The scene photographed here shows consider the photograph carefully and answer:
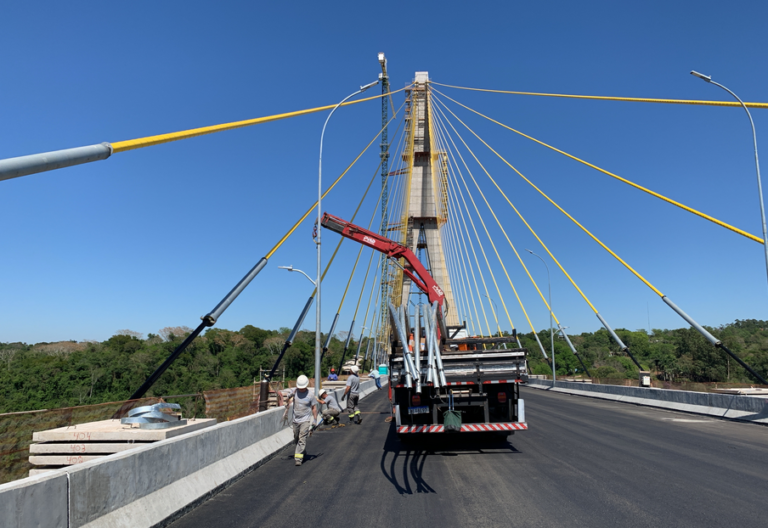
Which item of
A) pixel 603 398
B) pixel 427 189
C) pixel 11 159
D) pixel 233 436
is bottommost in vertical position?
pixel 603 398

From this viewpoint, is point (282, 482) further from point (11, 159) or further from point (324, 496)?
point (11, 159)

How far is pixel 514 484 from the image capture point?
25.6 feet

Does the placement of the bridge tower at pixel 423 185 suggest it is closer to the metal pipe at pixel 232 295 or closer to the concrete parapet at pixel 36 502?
the metal pipe at pixel 232 295

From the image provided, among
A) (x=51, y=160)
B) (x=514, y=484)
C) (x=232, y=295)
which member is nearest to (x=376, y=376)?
(x=232, y=295)

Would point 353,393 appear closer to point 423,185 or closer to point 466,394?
point 466,394

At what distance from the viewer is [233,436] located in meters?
9.13

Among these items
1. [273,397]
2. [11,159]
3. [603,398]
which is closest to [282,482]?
[11,159]

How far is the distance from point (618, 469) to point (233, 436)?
6.47 metres

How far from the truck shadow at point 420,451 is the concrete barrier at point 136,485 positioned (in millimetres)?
2596

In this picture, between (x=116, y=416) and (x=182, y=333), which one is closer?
(x=116, y=416)

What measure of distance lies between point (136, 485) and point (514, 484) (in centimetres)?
509

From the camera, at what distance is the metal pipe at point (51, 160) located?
397 cm

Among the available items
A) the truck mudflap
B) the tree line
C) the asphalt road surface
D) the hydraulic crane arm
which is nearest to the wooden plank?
the asphalt road surface

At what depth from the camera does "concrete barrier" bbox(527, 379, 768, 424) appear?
15758 millimetres
